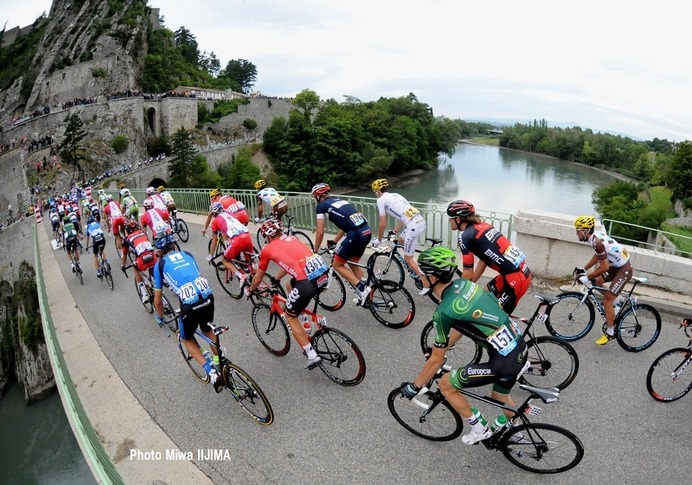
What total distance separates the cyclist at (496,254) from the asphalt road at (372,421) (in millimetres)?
1100

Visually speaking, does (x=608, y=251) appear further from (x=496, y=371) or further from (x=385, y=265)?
(x=385, y=265)

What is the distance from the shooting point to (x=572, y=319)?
5.61 metres

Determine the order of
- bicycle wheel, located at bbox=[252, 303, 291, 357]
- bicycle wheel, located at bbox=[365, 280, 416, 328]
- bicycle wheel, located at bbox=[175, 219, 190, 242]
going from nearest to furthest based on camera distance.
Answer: bicycle wheel, located at bbox=[252, 303, 291, 357] < bicycle wheel, located at bbox=[365, 280, 416, 328] < bicycle wheel, located at bbox=[175, 219, 190, 242]

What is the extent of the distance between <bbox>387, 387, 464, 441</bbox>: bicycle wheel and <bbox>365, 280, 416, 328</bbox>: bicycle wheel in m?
1.81

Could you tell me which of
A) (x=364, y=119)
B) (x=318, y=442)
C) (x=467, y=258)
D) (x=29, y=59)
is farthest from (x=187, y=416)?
(x=29, y=59)

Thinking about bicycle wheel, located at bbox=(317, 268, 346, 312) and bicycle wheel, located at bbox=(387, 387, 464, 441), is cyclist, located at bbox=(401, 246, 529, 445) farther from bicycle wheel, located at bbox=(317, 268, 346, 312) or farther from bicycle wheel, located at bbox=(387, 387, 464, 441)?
bicycle wheel, located at bbox=(317, 268, 346, 312)

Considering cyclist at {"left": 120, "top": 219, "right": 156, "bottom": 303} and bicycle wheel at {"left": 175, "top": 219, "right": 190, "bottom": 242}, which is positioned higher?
cyclist at {"left": 120, "top": 219, "right": 156, "bottom": 303}

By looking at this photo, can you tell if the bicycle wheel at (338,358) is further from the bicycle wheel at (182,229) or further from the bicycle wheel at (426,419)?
the bicycle wheel at (182,229)

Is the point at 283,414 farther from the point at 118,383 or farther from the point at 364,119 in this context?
the point at 364,119

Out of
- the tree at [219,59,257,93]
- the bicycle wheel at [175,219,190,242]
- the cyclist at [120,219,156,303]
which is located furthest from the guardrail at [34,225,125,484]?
the tree at [219,59,257,93]

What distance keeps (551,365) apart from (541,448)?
126 centimetres

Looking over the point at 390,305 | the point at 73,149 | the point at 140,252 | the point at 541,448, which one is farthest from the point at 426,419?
the point at 73,149

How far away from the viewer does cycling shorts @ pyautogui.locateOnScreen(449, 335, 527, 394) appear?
11.1ft
